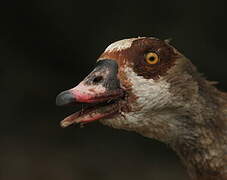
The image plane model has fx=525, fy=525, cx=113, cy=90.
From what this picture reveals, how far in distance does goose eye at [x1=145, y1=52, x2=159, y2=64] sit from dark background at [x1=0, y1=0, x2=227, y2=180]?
3.28 meters

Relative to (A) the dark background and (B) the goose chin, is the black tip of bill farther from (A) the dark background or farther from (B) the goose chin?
(A) the dark background

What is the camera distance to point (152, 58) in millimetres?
2801

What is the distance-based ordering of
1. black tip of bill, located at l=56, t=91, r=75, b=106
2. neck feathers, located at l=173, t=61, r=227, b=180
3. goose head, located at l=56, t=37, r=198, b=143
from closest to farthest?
black tip of bill, located at l=56, t=91, r=75, b=106 → goose head, located at l=56, t=37, r=198, b=143 → neck feathers, located at l=173, t=61, r=227, b=180

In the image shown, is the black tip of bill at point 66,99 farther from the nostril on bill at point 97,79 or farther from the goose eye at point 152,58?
the goose eye at point 152,58

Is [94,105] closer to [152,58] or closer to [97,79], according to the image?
[97,79]

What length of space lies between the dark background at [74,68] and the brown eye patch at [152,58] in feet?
10.6

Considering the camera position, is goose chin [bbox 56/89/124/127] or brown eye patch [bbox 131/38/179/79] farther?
brown eye patch [bbox 131/38/179/79]

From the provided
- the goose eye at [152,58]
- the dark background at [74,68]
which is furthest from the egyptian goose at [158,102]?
the dark background at [74,68]

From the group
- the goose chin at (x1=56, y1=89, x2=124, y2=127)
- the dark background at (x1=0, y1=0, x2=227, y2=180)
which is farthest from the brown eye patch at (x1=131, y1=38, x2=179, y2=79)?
the dark background at (x1=0, y1=0, x2=227, y2=180)

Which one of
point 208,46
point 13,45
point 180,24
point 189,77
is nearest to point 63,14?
point 13,45

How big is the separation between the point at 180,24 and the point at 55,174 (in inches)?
97.8

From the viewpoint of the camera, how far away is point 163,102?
2.76 meters

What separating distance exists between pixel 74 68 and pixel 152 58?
12.3 ft

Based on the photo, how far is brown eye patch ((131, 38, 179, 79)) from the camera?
278cm
